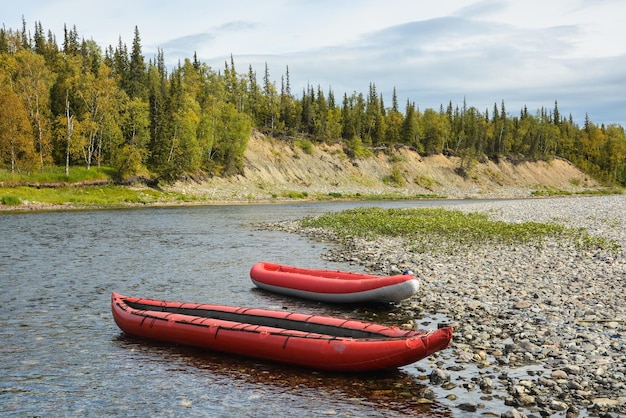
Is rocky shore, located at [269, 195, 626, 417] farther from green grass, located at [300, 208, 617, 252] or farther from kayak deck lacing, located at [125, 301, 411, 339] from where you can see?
green grass, located at [300, 208, 617, 252]

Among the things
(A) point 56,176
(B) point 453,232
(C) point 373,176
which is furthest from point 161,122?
(B) point 453,232

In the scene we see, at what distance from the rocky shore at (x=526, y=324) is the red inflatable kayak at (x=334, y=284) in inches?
34.4

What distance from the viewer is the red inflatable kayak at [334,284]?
49.1 feet

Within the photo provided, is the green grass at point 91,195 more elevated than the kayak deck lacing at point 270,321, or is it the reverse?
the green grass at point 91,195

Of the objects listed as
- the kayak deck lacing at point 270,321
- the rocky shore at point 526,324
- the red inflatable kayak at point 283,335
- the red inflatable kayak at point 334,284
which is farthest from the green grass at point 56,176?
the red inflatable kayak at point 283,335

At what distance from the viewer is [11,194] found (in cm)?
5731

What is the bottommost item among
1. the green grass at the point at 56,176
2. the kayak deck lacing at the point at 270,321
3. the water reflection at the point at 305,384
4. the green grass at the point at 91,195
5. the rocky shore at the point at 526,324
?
the water reflection at the point at 305,384

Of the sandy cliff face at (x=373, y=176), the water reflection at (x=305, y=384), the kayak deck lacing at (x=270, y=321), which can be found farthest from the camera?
the sandy cliff face at (x=373, y=176)

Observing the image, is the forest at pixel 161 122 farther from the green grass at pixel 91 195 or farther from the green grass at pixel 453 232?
the green grass at pixel 453 232

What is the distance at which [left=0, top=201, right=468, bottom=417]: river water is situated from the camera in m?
9.27

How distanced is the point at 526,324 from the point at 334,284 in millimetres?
5959

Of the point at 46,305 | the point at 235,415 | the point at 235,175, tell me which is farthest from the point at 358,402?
the point at 235,175

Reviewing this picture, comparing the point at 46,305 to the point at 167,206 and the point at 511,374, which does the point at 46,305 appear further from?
the point at 167,206

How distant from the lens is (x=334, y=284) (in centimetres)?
1648
